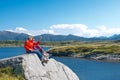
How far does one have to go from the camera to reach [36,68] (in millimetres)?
19141

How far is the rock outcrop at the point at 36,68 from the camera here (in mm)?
18470

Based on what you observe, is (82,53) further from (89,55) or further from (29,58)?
(29,58)

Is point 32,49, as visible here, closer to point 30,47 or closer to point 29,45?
point 30,47

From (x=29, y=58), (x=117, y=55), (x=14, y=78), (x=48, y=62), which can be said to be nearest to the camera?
(x=14, y=78)

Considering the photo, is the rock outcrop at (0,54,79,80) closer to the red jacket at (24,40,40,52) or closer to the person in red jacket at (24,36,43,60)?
the person in red jacket at (24,36,43,60)

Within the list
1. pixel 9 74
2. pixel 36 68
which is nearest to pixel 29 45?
pixel 36 68

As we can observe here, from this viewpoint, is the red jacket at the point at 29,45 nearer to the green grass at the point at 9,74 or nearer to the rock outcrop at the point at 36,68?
the rock outcrop at the point at 36,68

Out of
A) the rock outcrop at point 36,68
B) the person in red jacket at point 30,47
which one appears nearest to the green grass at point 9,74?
the rock outcrop at point 36,68

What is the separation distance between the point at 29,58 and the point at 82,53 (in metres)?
177

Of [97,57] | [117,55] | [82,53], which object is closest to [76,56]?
[82,53]

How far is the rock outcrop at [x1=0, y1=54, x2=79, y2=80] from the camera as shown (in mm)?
18470

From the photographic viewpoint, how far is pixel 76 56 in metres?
191

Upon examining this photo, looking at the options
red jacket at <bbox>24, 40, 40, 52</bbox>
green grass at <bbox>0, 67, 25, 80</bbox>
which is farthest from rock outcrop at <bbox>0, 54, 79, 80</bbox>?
red jacket at <bbox>24, 40, 40, 52</bbox>

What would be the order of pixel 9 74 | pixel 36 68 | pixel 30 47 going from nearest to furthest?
1. pixel 9 74
2. pixel 36 68
3. pixel 30 47
